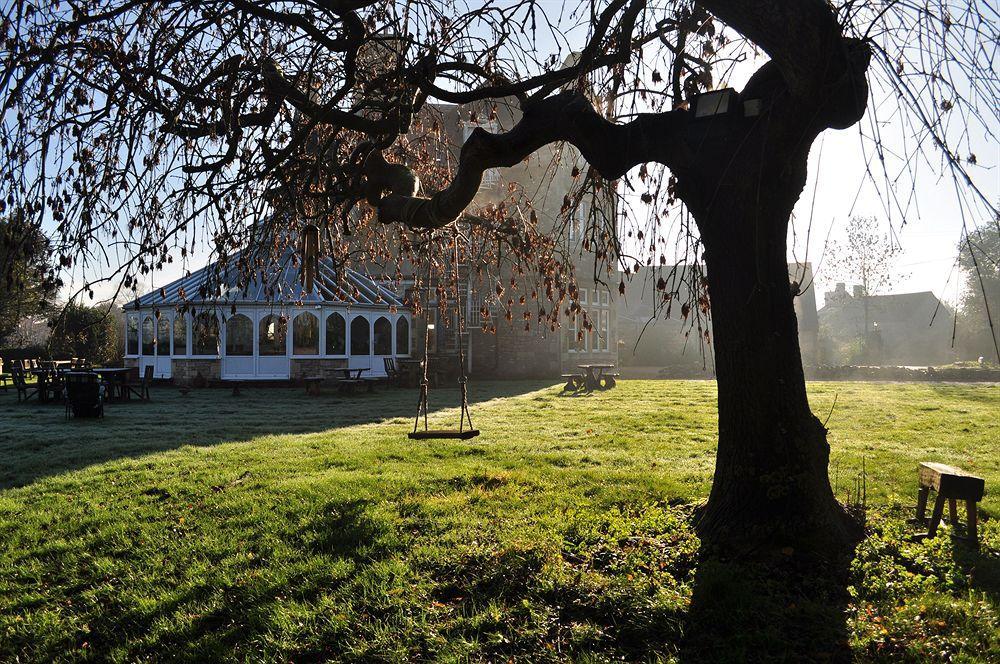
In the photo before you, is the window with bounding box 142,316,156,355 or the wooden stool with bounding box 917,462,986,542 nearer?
the wooden stool with bounding box 917,462,986,542

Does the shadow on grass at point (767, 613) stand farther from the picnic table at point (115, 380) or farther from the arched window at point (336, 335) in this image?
the arched window at point (336, 335)

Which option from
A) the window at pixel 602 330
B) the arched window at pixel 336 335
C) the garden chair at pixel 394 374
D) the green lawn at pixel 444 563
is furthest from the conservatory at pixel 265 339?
the green lawn at pixel 444 563

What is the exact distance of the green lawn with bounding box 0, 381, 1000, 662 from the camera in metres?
3.77

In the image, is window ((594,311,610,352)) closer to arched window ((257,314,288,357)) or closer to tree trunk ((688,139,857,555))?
arched window ((257,314,288,357))

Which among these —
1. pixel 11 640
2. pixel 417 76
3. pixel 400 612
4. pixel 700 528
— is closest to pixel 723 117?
pixel 417 76

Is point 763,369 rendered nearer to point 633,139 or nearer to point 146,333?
point 633,139

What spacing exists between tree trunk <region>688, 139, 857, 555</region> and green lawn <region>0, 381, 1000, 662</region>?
0.37 metres

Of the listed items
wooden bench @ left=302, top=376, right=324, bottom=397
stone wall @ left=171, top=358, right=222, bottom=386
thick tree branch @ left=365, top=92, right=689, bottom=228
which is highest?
thick tree branch @ left=365, top=92, right=689, bottom=228

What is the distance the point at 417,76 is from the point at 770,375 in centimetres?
358

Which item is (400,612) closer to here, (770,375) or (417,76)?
(770,375)

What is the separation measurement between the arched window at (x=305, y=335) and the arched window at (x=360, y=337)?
1.45 m

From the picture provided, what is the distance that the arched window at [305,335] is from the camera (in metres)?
23.8

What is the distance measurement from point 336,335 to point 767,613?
22.3m

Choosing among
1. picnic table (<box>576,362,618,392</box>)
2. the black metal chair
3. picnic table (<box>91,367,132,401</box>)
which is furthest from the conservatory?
the black metal chair
